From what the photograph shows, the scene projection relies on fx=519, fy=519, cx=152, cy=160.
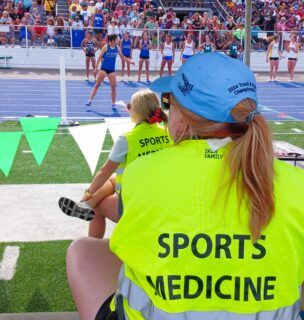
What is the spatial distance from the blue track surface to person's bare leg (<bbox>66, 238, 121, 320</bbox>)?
9.17 m

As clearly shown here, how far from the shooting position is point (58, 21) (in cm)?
2019

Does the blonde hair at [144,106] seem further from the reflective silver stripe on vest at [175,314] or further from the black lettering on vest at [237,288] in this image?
the black lettering on vest at [237,288]

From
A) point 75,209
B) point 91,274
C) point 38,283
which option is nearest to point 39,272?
point 38,283

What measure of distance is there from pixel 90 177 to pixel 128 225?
4880 millimetres

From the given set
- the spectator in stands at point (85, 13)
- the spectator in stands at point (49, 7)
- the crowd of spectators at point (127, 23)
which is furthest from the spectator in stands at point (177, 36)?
the spectator in stands at point (49, 7)

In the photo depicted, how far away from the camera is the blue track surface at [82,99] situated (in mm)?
12102

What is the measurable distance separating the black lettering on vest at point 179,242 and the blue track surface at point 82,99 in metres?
9.72

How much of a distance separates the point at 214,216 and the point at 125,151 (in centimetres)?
225

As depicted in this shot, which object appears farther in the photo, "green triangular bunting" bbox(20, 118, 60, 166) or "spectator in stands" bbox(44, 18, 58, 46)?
"spectator in stands" bbox(44, 18, 58, 46)

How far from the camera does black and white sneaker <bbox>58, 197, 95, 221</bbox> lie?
3.54 metres

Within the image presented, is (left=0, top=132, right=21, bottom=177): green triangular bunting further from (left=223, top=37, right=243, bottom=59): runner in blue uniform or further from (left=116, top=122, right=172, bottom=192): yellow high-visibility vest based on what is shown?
(left=223, top=37, right=243, bottom=59): runner in blue uniform

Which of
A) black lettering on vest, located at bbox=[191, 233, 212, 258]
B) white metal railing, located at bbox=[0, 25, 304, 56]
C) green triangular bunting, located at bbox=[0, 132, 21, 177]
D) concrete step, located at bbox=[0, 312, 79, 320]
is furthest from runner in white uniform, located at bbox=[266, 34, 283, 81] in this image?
black lettering on vest, located at bbox=[191, 233, 212, 258]

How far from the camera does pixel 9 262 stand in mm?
3801

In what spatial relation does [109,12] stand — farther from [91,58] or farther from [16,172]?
[16,172]
